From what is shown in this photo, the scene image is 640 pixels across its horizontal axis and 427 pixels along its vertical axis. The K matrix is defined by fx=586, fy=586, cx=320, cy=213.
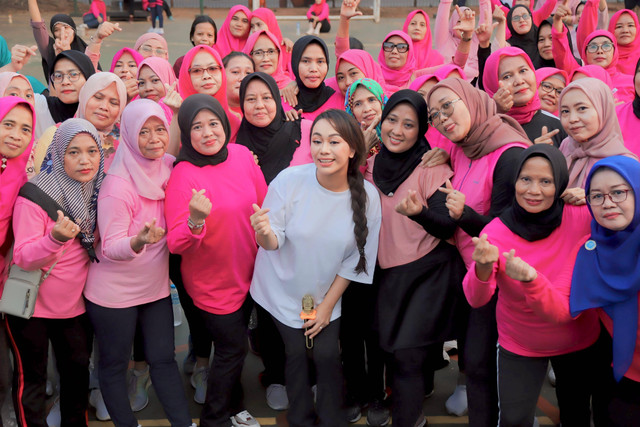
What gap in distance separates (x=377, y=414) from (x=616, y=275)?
1792 mm

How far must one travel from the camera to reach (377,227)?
10.8 ft

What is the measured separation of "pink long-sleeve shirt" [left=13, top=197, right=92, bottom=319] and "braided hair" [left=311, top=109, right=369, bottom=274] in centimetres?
153

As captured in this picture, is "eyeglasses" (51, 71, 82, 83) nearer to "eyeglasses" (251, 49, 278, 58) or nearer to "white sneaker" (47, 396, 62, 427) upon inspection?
"eyeglasses" (251, 49, 278, 58)

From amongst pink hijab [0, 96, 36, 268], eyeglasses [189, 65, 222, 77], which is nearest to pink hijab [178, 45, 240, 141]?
eyeglasses [189, 65, 222, 77]

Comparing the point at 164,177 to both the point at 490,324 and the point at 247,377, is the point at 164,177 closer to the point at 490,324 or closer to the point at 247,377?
the point at 247,377

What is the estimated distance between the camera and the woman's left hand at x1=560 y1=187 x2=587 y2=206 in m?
2.86

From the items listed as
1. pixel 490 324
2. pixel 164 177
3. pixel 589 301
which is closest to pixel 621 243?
pixel 589 301

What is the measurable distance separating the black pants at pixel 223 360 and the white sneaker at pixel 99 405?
69cm

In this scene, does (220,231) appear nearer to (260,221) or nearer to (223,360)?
(260,221)

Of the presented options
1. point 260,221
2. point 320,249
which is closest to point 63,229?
point 260,221

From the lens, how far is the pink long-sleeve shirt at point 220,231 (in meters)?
3.32

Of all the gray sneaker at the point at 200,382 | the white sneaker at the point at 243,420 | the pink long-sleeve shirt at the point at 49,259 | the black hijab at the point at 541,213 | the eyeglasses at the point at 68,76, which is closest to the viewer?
the black hijab at the point at 541,213

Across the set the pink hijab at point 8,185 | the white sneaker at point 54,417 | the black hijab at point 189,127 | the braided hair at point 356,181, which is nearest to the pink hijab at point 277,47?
the black hijab at point 189,127

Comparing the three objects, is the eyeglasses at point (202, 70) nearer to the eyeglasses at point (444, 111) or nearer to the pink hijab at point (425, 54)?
the eyeglasses at point (444, 111)
